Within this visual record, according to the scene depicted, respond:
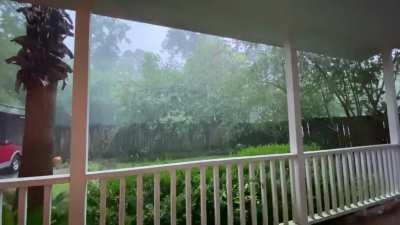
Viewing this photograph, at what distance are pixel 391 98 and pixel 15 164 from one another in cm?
441

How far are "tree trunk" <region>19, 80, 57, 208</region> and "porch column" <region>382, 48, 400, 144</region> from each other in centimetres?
414

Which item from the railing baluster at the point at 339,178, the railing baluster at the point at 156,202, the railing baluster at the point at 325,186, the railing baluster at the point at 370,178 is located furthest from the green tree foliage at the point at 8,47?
the railing baluster at the point at 370,178

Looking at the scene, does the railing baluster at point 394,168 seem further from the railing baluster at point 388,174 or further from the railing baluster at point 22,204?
the railing baluster at point 22,204

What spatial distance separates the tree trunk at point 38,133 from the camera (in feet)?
5.62

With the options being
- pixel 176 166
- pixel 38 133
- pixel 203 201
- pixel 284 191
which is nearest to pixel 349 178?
pixel 284 191

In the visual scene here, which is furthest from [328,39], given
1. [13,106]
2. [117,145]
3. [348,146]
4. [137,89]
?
[13,106]

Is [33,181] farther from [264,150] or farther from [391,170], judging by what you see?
[391,170]

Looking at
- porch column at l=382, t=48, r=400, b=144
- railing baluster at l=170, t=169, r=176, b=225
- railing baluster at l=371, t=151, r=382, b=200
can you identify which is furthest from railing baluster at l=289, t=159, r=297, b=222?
porch column at l=382, t=48, r=400, b=144

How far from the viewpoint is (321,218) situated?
2713 mm

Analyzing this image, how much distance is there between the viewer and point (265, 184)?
2.47 m

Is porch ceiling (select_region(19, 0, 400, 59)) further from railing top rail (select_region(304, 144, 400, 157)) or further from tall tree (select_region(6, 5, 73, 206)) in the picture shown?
railing top rail (select_region(304, 144, 400, 157))

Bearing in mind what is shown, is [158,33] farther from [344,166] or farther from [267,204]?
[344,166]

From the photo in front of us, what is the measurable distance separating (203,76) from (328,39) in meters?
1.78

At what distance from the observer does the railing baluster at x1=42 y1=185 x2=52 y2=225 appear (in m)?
1.60
